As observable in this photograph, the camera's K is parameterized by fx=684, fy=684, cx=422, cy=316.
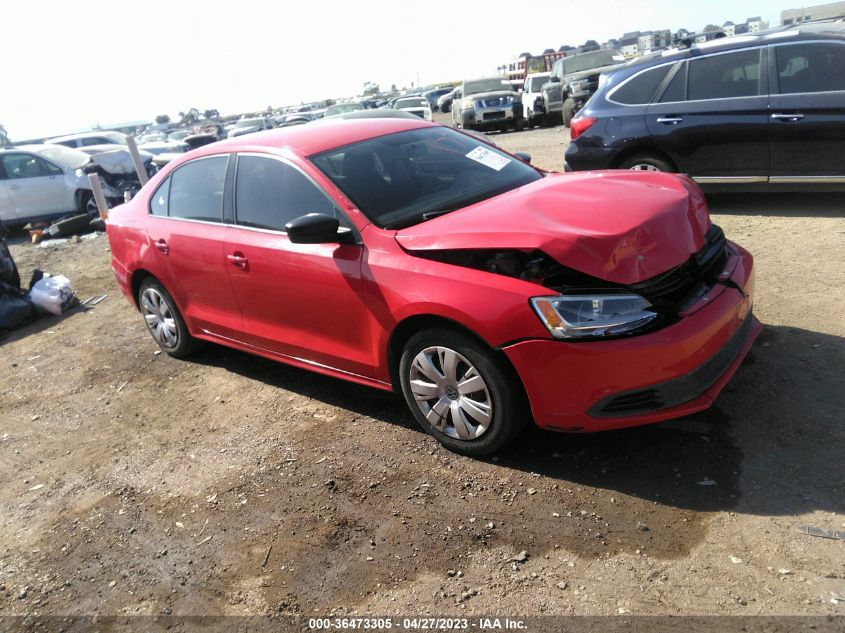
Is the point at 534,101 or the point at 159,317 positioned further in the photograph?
the point at 534,101

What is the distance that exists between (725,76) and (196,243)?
547 cm

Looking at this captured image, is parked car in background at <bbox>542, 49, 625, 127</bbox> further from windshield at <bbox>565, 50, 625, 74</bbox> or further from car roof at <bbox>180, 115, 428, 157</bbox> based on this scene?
car roof at <bbox>180, 115, 428, 157</bbox>

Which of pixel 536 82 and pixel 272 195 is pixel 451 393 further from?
pixel 536 82

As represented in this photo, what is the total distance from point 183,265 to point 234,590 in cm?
266

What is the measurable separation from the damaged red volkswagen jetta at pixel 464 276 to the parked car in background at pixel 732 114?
319 centimetres

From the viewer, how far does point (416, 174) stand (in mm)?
4164

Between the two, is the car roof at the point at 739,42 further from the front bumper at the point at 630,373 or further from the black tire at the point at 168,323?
the black tire at the point at 168,323

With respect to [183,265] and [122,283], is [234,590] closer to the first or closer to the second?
[183,265]

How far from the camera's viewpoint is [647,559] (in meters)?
2.73

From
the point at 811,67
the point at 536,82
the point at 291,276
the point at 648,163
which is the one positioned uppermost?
the point at 811,67

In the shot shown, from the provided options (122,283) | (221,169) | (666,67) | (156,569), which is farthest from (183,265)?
(666,67)

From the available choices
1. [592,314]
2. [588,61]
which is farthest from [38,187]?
[588,61]

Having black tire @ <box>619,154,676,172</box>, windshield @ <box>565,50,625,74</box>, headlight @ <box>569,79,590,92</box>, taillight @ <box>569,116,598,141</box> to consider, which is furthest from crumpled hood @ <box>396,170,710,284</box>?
windshield @ <box>565,50,625,74</box>

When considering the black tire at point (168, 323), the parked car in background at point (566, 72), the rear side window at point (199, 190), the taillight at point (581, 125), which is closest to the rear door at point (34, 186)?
the black tire at point (168, 323)
